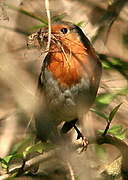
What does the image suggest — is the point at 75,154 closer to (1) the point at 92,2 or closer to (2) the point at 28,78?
(2) the point at 28,78

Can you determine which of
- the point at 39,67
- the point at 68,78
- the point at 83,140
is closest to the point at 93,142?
the point at 83,140

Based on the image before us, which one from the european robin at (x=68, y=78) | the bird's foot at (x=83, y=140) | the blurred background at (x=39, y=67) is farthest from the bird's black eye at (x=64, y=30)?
the bird's foot at (x=83, y=140)

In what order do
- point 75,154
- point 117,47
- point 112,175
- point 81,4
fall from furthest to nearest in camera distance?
1. point 117,47
2. point 81,4
3. point 112,175
4. point 75,154

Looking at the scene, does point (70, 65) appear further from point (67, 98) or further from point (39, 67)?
point (39, 67)

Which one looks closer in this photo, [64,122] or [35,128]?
[35,128]

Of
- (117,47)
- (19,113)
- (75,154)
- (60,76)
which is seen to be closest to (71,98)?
(60,76)

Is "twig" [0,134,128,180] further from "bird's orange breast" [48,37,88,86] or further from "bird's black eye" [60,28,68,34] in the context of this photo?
"bird's black eye" [60,28,68,34]

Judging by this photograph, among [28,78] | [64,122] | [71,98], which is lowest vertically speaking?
[64,122]

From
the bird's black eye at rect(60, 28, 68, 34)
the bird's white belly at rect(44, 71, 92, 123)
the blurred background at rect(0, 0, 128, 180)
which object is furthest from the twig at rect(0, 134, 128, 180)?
the bird's black eye at rect(60, 28, 68, 34)
